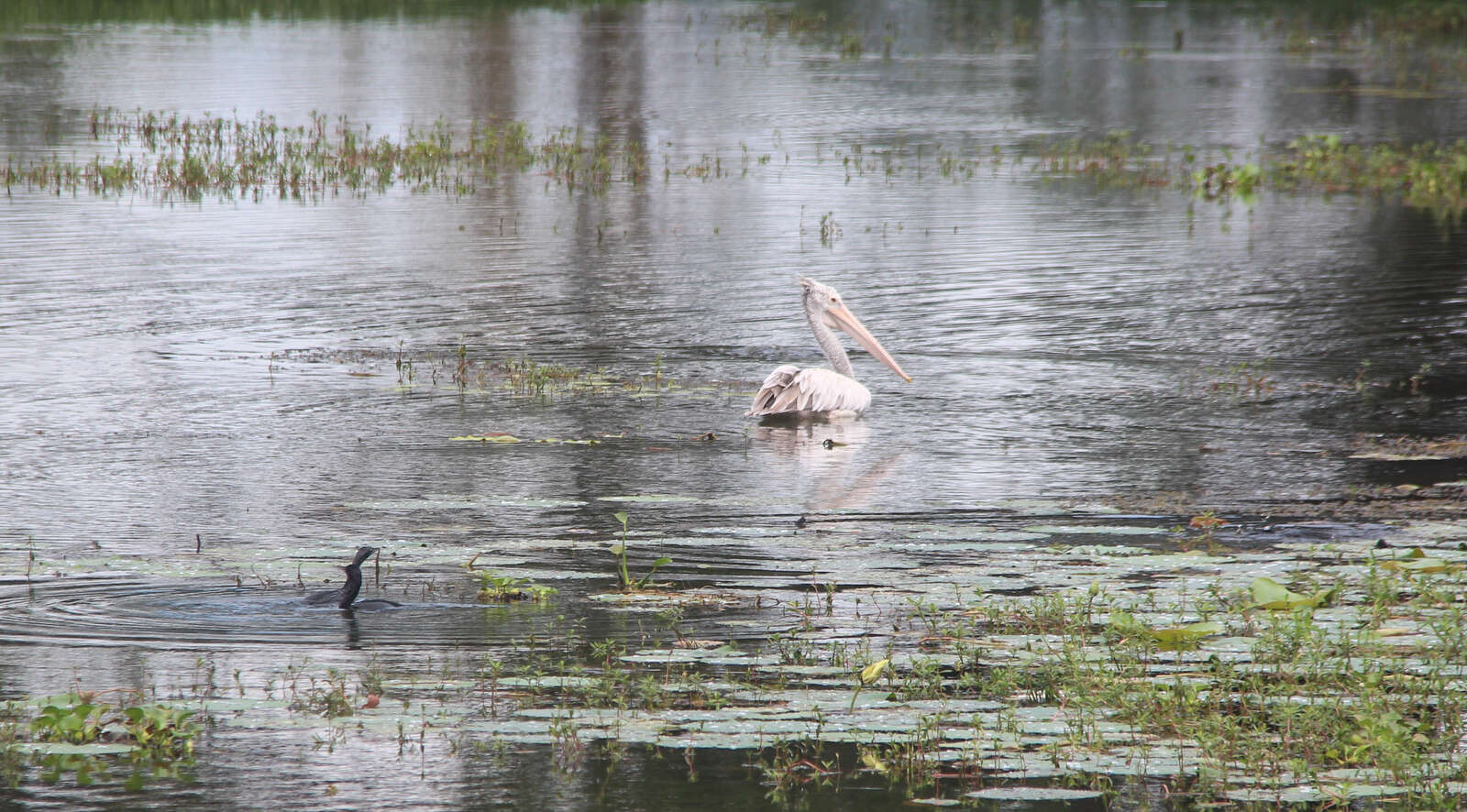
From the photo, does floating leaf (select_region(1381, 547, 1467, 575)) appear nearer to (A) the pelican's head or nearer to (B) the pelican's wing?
(B) the pelican's wing

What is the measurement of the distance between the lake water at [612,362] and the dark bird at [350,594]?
0.55 feet

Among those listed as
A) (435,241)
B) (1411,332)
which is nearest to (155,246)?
(435,241)

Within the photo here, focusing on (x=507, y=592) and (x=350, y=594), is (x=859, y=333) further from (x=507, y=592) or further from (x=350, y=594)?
(x=350, y=594)

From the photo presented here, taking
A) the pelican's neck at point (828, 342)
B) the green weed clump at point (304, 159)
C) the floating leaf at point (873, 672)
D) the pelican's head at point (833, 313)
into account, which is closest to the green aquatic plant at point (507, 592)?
the floating leaf at point (873, 672)

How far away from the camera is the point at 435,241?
64.7 feet

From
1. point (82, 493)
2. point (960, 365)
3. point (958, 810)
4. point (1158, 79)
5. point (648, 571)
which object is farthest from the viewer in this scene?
point (1158, 79)

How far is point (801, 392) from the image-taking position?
1213 cm

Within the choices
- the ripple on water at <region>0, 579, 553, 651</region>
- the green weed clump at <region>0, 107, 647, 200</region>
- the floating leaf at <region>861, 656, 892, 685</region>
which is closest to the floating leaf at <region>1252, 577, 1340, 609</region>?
the floating leaf at <region>861, 656, 892, 685</region>

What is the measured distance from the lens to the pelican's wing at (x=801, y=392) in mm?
12141

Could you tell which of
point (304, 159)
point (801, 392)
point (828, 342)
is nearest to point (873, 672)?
point (801, 392)

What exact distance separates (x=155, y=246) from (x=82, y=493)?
32.8 ft

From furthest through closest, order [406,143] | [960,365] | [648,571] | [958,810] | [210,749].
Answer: [406,143], [960,365], [648,571], [210,749], [958,810]

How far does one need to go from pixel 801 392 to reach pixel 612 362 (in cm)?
218

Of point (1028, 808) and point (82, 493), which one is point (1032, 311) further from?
point (1028, 808)
